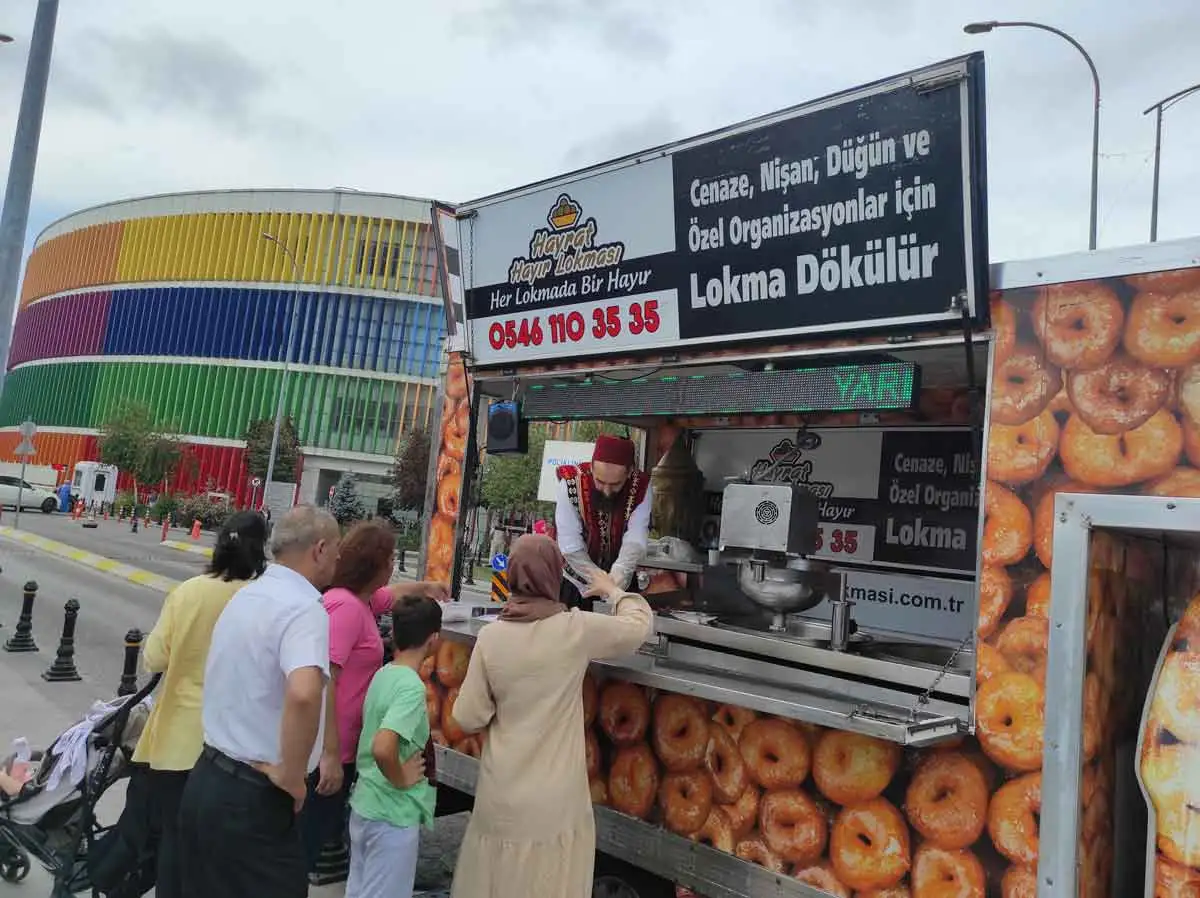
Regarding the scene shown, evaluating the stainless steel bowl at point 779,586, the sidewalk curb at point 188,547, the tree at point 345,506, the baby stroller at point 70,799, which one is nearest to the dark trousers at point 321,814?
the baby stroller at point 70,799

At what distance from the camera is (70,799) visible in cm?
393

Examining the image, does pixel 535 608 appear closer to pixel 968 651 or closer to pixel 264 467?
pixel 968 651

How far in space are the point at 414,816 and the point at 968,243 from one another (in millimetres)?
3043

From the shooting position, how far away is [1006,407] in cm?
301

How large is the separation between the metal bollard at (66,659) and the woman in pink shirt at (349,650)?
20.0ft

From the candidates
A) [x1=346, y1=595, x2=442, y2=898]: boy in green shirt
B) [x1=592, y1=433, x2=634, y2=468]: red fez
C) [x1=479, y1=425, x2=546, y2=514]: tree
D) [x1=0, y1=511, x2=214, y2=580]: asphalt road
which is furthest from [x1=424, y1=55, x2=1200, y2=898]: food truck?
[x1=479, y1=425, x2=546, y2=514]: tree

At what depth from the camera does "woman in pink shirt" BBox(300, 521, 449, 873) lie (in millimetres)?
3684

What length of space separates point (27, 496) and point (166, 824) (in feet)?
129

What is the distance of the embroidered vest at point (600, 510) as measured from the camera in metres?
4.68

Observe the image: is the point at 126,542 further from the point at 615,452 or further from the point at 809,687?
the point at 809,687

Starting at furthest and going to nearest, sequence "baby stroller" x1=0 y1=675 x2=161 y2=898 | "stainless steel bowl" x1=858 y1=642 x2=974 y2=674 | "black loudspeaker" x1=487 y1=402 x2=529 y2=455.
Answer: "black loudspeaker" x1=487 y1=402 x2=529 y2=455 → "stainless steel bowl" x1=858 y1=642 x2=974 y2=674 → "baby stroller" x1=0 y1=675 x2=161 y2=898

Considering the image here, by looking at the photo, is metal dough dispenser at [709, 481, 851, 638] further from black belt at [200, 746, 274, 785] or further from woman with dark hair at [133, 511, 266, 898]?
black belt at [200, 746, 274, 785]

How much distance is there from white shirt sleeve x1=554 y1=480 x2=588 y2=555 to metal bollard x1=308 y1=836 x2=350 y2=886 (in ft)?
7.29

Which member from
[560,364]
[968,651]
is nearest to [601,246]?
[560,364]
